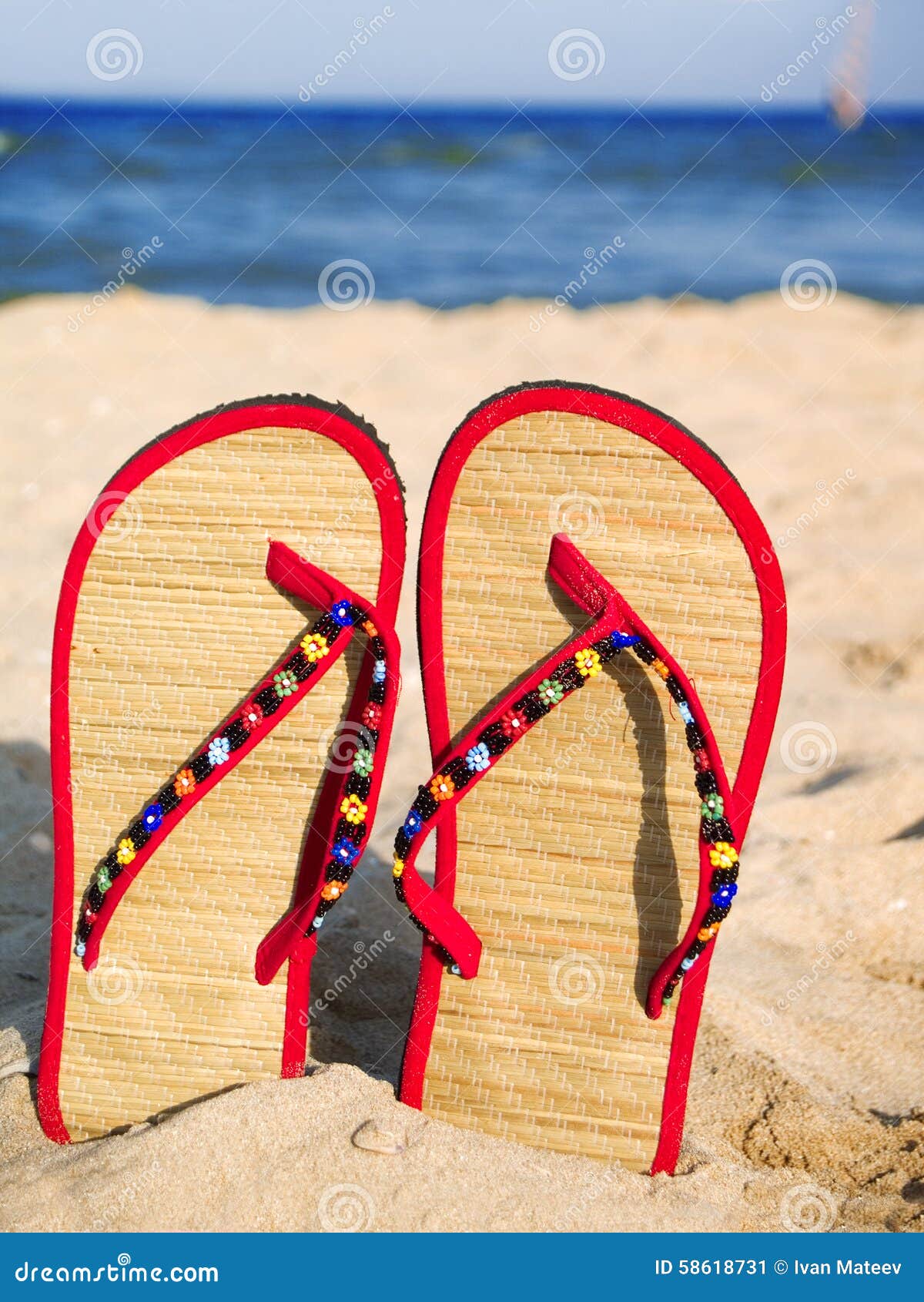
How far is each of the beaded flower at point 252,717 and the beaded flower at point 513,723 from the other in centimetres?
35

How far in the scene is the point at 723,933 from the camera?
243 centimetres

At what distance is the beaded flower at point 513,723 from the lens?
166cm

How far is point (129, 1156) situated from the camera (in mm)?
1558

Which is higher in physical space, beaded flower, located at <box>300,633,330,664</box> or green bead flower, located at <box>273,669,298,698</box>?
beaded flower, located at <box>300,633,330,664</box>

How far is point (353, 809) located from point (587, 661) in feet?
1.25

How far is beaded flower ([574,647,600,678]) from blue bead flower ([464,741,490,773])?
0.56ft

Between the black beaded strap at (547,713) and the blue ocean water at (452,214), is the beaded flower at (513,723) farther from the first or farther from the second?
the blue ocean water at (452,214)

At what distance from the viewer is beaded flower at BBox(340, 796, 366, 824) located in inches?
64.8
